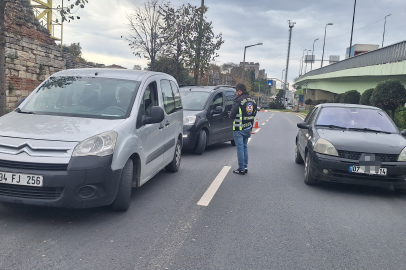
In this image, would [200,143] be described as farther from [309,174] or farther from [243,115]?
[309,174]

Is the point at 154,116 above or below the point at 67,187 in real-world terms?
above

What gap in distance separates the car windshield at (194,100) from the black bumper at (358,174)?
470cm

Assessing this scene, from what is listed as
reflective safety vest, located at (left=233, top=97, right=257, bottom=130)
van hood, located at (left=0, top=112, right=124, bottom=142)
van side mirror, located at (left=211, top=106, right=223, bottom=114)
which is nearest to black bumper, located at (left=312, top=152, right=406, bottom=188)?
reflective safety vest, located at (left=233, top=97, right=257, bottom=130)

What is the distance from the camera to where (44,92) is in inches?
224

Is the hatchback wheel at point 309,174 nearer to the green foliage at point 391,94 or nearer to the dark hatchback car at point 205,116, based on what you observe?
the dark hatchback car at point 205,116

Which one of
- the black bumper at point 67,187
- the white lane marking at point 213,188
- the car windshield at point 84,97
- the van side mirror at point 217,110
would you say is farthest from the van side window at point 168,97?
the van side mirror at point 217,110

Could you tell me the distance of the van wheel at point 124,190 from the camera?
4.72 metres

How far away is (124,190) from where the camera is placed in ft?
15.6

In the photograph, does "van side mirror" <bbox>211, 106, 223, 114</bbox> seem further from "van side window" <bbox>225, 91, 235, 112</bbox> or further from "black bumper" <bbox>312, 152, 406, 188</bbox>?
"black bumper" <bbox>312, 152, 406, 188</bbox>

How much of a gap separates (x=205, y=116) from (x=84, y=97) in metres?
5.18

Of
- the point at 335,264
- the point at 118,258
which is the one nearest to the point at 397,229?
the point at 335,264

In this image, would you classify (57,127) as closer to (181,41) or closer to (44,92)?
(44,92)

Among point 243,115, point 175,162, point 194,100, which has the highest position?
point 194,100

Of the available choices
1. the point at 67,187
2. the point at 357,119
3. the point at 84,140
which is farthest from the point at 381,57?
the point at 67,187
